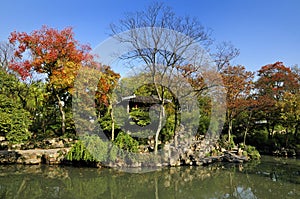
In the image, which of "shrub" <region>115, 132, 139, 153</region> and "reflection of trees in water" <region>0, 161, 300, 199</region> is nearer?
"reflection of trees in water" <region>0, 161, 300, 199</region>

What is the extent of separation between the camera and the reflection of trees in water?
5109mm

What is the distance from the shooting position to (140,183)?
19.6 ft

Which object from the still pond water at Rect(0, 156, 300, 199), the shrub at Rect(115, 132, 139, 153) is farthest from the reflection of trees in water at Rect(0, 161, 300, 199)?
the shrub at Rect(115, 132, 139, 153)

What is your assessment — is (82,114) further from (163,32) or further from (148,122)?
(163,32)

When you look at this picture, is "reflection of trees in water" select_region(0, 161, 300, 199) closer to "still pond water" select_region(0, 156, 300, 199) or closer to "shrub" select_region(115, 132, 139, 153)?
"still pond water" select_region(0, 156, 300, 199)

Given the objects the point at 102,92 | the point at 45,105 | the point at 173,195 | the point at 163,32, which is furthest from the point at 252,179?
the point at 45,105

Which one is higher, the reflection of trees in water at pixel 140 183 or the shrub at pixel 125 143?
the shrub at pixel 125 143

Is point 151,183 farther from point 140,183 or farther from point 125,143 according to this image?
point 125,143

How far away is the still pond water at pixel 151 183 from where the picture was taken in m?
5.11

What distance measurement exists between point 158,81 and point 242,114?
5380 millimetres

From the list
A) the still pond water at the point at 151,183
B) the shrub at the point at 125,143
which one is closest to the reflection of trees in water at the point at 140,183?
the still pond water at the point at 151,183

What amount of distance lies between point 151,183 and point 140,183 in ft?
0.91

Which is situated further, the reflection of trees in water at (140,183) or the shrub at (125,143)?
the shrub at (125,143)

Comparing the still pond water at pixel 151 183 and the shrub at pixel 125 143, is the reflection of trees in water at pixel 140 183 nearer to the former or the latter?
the still pond water at pixel 151 183
